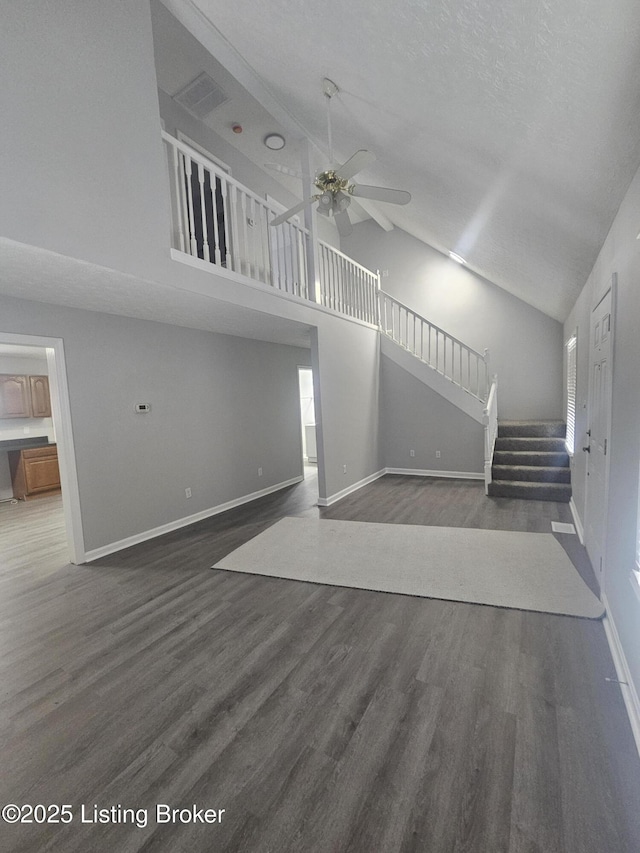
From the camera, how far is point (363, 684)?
6.43 feet

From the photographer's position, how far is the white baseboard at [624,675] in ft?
5.37

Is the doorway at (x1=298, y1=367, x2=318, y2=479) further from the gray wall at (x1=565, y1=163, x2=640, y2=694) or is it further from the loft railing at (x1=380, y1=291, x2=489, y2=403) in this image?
the gray wall at (x1=565, y1=163, x2=640, y2=694)

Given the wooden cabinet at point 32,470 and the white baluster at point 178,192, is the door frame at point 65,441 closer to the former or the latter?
the white baluster at point 178,192

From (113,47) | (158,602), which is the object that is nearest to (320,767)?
(158,602)

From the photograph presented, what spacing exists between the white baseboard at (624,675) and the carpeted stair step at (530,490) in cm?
291

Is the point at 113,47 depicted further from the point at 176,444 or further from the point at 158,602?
the point at 158,602

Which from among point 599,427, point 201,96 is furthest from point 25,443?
point 599,427

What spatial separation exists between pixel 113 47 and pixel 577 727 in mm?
4642

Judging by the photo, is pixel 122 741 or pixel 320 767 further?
pixel 122 741

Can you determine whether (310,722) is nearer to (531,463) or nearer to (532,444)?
(531,463)

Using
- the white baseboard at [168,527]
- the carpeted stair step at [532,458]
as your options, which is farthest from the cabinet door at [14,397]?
the carpeted stair step at [532,458]

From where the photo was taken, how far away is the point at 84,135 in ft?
7.66

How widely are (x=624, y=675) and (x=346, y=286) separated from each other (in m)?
5.45

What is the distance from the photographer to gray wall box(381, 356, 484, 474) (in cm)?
648
